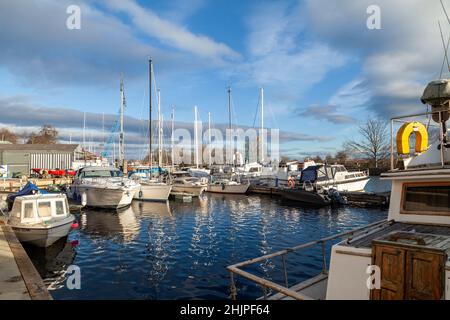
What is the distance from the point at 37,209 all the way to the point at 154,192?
18003 millimetres

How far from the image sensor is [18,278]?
331 inches

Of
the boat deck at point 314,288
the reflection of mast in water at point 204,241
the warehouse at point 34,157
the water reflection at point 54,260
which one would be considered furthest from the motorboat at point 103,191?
the warehouse at point 34,157

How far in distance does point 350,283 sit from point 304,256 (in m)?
9.23

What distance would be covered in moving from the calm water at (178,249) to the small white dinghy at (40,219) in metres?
0.79

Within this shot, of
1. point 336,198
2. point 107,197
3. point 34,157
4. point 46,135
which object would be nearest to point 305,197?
point 336,198

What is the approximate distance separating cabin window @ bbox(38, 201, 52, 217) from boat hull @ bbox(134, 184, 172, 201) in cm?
1712

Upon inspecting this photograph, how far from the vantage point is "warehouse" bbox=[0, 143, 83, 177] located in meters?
57.5

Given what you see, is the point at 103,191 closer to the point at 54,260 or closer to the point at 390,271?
the point at 54,260

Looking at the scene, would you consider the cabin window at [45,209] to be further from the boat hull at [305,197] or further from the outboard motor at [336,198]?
the outboard motor at [336,198]

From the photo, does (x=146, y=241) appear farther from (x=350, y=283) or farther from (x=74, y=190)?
(x=74, y=190)

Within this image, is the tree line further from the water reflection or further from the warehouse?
the water reflection

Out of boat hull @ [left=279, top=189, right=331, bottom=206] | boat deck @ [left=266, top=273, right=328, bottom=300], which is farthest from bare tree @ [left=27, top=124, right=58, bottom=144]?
boat deck @ [left=266, top=273, right=328, bottom=300]
